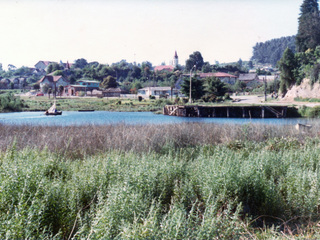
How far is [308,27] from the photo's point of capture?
214 feet

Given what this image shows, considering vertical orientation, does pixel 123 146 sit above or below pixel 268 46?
below

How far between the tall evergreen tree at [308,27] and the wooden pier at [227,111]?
26.2 metres

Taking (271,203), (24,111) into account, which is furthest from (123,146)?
(24,111)

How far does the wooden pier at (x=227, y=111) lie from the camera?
149 ft

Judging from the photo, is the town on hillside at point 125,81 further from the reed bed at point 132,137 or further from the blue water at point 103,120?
the reed bed at point 132,137

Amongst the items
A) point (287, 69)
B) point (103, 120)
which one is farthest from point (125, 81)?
point (103, 120)

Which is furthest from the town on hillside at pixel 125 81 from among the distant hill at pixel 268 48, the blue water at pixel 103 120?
the distant hill at pixel 268 48

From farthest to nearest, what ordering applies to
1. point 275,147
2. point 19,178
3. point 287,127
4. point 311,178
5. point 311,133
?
point 287,127
point 311,133
point 275,147
point 311,178
point 19,178

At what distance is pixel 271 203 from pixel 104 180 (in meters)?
3.11

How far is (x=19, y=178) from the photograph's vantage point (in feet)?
15.5

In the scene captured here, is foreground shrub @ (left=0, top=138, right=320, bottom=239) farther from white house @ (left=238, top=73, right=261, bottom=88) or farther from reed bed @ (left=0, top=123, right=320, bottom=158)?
white house @ (left=238, top=73, right=261, bottom=88)

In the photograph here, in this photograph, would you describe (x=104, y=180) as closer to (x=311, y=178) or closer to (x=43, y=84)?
(x=311, y=178)

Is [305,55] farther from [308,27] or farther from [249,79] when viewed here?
[249,79]

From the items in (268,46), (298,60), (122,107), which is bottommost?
(122,107)
